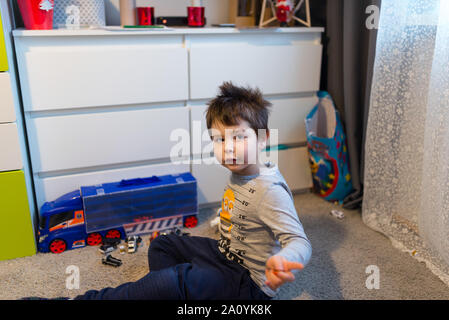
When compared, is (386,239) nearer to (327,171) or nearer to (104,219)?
(327,171)

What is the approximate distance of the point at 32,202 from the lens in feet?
5.28

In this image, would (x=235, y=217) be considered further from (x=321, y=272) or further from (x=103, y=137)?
(x=103, y=137)

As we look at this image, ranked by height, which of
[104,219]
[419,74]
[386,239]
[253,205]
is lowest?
[386,239]

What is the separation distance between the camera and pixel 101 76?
164 centimetres

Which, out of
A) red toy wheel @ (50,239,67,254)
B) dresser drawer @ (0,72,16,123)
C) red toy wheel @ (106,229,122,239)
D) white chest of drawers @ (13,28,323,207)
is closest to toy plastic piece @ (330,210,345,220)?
white chest of drawers @ (13,28,323,207)

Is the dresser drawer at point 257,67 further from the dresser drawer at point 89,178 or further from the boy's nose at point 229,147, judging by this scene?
the boy's nose at point 229,147

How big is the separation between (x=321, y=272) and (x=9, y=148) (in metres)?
1.13

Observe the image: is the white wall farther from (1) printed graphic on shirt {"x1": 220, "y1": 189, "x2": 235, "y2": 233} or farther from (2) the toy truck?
(1) printed graphic on shirt {"x1": 220, "y1": 189, "x2": 235, "y2": 233}

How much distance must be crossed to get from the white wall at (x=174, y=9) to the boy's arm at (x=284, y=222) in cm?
113

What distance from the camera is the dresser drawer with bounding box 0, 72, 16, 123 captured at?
1.40 m

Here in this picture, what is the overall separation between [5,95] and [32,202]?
1.36 ft

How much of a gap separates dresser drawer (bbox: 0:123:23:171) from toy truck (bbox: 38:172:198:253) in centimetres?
23

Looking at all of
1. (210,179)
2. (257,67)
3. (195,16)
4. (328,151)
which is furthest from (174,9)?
(328,151)
